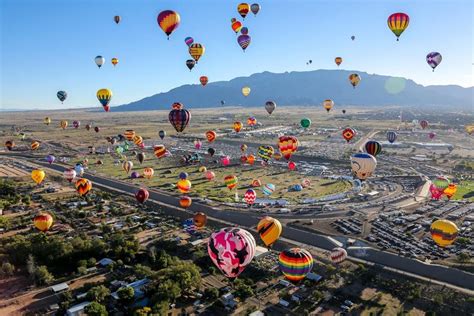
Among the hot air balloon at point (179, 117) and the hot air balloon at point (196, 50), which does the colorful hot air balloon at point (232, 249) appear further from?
the hot air balloon at point (196, 50)

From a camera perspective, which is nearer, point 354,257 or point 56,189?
point 354,257

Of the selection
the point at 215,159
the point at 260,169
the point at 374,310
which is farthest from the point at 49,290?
the point at 215,159

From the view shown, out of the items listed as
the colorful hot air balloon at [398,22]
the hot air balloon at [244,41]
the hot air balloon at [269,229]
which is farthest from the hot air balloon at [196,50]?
the hot air balloon at [269,229]

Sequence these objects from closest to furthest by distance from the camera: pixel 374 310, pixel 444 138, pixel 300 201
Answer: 1. pixel 374 310
2. pixel 300 201
3. pixel 444 138

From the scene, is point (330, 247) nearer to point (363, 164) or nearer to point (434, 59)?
point (363, 164)

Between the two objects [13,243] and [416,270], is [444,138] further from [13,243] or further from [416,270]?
[13,243]

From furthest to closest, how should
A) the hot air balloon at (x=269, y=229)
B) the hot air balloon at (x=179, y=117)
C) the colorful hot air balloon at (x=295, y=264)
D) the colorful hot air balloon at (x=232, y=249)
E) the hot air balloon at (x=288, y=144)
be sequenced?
the hot air balloon at (x=288, y=144) → the hot air balloon at (x=179, y=117) → the hot air balloon at (x=269, y=229) → the colorful hot air balloon at (x=295, y=264) → the colorful hot air balloon at (x=232, y=249)

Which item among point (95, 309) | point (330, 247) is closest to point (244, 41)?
point (330, 247)

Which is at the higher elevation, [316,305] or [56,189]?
[56,189]
